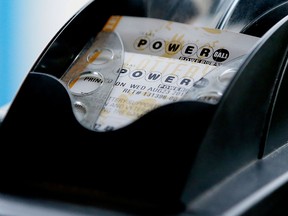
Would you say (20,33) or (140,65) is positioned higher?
(140,65)

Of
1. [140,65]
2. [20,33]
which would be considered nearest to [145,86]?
[140,65]

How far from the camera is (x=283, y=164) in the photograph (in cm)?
57

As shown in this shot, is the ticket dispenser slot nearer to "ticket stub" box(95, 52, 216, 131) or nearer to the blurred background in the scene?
"ticket stub" box(95, 52, 216, 131)

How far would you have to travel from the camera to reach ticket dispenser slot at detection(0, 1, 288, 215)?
52 centimetres

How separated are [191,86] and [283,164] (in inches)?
4.1

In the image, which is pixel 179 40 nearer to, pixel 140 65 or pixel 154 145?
pixel 140 65

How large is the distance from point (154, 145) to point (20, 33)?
35.7 inches

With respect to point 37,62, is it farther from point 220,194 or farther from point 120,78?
point 220,194

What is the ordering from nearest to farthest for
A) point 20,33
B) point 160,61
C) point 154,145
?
point 154,145 → point 160,61 → point 20,33

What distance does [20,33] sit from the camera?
1.38m

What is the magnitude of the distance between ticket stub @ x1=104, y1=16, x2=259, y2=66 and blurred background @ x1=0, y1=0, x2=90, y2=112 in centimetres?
70

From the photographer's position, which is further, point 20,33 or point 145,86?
point 20,33

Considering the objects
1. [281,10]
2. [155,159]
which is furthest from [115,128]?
[281,10]

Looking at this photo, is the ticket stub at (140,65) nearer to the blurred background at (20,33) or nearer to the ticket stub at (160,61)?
the ticket stub at (160,61)
